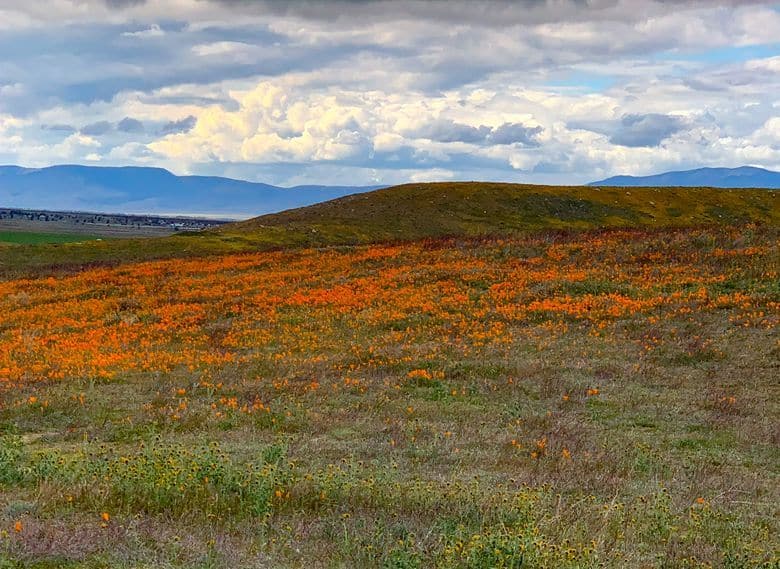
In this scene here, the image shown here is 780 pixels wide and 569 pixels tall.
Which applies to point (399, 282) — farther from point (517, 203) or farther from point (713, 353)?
point (517, 203)

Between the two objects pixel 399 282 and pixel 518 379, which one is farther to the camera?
pixel 399 282

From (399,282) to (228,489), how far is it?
2614cm

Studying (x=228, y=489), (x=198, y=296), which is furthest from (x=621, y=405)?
(x=198, y=296)

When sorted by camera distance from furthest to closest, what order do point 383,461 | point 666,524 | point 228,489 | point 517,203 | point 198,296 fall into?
point 517,203 < point 198,296 < point 383,461 < point 228,489 < point 666,524

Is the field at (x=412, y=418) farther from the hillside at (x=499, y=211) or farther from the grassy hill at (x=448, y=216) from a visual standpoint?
the hillside at (x=499, y=211)

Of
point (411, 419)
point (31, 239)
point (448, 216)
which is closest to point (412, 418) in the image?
point (411, 419)

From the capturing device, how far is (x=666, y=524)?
31.1ft

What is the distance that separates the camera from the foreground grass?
866 centimetres

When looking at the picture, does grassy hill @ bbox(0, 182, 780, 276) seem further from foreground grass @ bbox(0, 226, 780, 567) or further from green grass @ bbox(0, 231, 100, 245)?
green grass @ bbox(0, 231, 100, 245)

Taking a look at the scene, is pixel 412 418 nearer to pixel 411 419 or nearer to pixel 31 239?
pixel 411 419

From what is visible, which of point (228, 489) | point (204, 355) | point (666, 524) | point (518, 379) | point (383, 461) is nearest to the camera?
point (666, 524)

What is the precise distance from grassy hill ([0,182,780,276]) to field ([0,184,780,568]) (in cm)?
3419

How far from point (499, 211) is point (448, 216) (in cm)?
752

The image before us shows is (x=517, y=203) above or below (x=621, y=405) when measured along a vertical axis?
above
